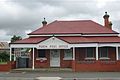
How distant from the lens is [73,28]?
38281 mm

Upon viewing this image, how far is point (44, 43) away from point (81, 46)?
3972mm

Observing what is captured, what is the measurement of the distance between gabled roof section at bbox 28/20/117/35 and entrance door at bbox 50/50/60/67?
7.79ft

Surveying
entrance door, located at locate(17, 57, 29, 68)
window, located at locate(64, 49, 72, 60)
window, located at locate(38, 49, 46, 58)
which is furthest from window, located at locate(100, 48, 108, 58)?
entrance door, located at locate(17, 57, 29, 68)

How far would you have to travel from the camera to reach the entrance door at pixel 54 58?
35872mm

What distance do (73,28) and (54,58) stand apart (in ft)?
15.8

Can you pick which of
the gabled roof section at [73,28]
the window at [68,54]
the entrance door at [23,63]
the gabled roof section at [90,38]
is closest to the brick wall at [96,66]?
the gabled roof section at [90,38]

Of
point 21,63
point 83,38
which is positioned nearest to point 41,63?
point 21,63

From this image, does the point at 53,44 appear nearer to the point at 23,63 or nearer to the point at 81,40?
the point at 81,40

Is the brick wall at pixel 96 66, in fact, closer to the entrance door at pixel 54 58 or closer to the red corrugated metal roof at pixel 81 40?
the red corrugated metal roof at pixel 81 40

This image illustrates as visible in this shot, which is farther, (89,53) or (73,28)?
(73,28)

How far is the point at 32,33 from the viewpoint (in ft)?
123

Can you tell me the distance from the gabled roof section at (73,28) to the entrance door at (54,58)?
2.37m

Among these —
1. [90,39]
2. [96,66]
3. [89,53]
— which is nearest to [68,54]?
[89,53]

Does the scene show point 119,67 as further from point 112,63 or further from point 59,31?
point 59,31
